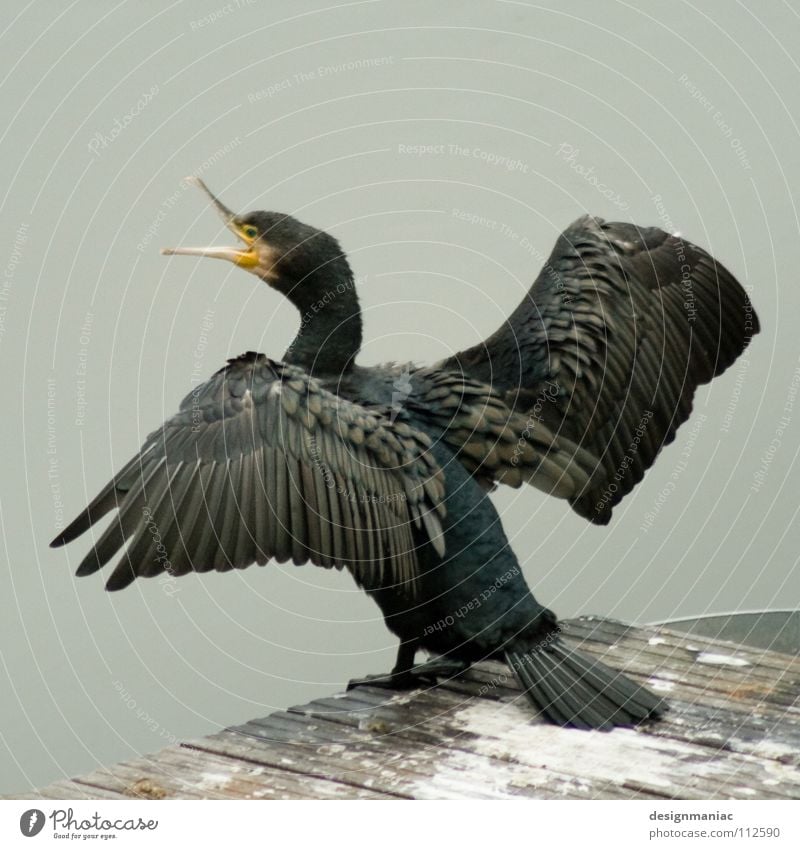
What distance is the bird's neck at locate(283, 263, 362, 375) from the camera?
570 centimetres

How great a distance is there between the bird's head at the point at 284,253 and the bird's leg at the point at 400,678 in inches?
44.4

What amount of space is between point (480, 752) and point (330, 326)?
1.38m

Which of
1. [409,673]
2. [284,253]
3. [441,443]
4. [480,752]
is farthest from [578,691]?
[284,253]

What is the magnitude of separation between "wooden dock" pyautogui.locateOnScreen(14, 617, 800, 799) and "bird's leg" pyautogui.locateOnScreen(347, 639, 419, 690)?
0.04 meters

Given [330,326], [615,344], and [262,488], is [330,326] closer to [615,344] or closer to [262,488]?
[262,488]

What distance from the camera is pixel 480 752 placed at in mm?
5230

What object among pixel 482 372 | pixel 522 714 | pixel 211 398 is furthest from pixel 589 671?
pixel 211 398

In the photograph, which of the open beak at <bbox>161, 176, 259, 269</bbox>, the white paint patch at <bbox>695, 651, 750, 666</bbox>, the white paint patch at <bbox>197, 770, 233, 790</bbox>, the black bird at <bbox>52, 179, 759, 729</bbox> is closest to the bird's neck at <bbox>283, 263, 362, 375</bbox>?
the black bird at <bbox>52, 179, 759, 729</bbox>

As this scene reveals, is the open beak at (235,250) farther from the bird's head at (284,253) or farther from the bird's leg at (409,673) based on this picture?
the bird's leg at (409,673)

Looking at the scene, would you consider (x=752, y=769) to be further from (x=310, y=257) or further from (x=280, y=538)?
(x=310, y=257)

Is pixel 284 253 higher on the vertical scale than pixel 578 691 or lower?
higher

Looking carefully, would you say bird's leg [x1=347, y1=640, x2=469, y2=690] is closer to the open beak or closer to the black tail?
the black tail

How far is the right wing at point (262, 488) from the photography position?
505 cm
